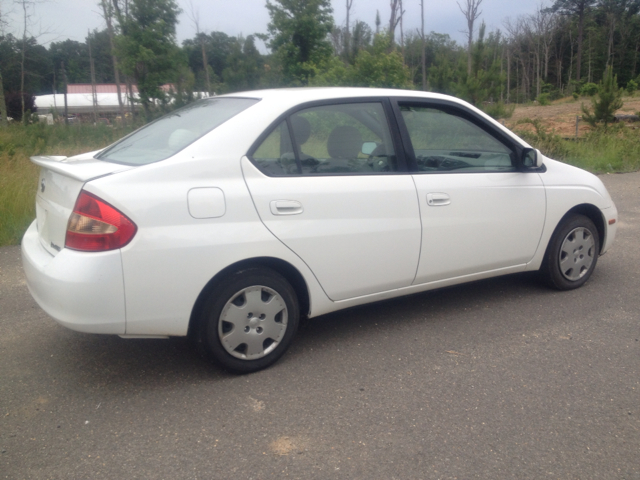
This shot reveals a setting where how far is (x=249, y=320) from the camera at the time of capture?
10.9ft

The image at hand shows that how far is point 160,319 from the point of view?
3.05 meters

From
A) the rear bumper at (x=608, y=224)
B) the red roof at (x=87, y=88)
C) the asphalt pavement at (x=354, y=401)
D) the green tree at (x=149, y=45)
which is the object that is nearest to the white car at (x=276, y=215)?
the asphalt pavement at (x=354, y=401)

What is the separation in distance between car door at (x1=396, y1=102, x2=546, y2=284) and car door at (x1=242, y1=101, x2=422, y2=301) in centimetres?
17

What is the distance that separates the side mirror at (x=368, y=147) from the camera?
12.4 feet

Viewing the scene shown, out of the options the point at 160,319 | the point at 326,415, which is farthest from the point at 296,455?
the point at 160,319

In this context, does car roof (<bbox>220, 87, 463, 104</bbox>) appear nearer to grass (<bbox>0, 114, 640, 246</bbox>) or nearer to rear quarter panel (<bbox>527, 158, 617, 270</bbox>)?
rear quarter panel (<bbox>527, 158, 617, 270</bbox>)

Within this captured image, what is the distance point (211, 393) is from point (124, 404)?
45 cm

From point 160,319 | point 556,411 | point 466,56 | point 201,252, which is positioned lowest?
point 556,411

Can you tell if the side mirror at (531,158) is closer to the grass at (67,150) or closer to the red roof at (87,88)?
the grass at (67,150)

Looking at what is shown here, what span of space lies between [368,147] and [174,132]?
1.21 m

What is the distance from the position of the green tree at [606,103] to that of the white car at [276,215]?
52.2 feet

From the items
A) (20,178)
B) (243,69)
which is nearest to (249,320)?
(20,178)

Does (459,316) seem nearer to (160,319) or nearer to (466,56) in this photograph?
(160,319)

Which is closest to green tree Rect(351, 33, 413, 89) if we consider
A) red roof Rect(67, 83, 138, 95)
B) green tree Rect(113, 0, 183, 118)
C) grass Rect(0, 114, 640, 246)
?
grass Rect(0, 114, 640, 246)
